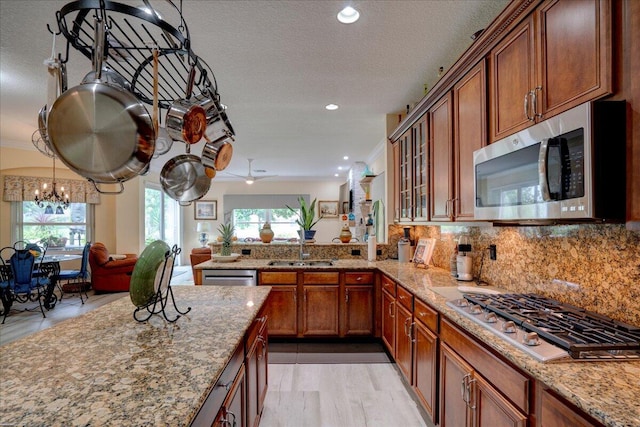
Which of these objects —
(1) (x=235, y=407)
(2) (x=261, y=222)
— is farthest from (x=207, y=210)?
(1) (x=235, y=407)

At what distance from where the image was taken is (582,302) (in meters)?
1.53

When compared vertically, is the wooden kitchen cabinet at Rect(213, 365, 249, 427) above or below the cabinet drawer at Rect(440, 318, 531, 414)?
below

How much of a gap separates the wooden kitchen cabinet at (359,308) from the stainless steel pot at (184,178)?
6.50 ft

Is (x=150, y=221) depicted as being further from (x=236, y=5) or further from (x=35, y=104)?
(x=236, y=5)

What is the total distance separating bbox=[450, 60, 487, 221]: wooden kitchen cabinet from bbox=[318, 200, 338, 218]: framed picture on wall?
786 cm

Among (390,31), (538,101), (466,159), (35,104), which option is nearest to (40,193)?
(35,104)

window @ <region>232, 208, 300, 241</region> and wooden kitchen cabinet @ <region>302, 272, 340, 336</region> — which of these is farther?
window @ <region>232, 208, 300, 241</region>

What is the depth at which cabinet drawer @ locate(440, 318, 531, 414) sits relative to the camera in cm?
114

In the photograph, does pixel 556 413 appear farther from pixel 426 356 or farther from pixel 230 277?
pixel 230 277

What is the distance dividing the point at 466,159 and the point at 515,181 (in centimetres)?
62

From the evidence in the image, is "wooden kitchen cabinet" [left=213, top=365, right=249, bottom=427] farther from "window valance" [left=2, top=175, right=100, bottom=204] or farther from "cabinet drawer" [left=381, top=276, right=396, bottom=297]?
"window valance" [left=2, top=175, right=100, bottom=204]

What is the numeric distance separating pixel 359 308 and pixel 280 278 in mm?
893

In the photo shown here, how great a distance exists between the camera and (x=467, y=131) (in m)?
2.08

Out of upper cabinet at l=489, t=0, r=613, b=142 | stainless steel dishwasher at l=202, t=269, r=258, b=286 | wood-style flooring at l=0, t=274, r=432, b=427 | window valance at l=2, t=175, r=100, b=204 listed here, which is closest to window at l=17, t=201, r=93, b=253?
window valance at l=2, t=175, r=100, b=204
